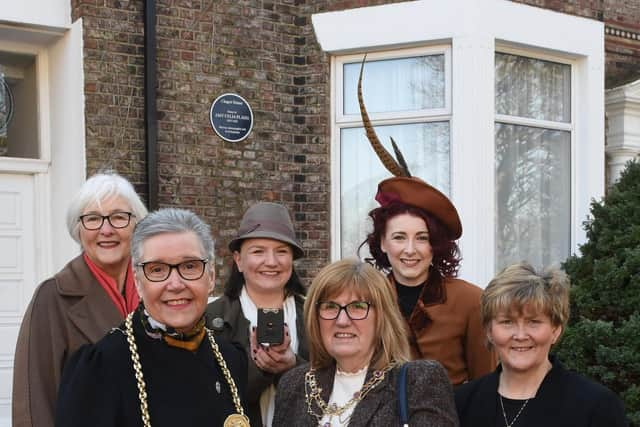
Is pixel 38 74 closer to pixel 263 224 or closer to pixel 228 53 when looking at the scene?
pixel 228 53

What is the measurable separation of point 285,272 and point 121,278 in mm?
673

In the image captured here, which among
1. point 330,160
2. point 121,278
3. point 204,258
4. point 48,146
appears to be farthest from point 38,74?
point 204,258

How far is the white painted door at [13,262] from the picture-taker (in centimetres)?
648

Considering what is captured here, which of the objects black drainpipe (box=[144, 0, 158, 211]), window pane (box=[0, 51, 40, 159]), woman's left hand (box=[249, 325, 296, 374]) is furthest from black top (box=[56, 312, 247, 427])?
window pane (box=[0, 51, 40, 159])

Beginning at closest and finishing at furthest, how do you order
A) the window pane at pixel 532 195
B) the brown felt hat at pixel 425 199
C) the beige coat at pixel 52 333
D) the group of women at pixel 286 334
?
1. the group of women at pixel 286 334
2. the beige coat at pixel 52 333
3. the brown felt hat at pixel 425 199
4. the window pane at pixel 532 195

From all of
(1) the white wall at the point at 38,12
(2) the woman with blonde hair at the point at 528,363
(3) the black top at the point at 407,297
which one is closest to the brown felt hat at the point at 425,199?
(3) the black top at the point at 407,297

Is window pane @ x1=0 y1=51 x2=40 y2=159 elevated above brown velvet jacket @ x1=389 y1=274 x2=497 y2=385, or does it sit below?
above

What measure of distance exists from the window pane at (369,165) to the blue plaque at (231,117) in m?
0.88

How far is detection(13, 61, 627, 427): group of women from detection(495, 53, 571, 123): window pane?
3.92 m

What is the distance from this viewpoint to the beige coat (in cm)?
300

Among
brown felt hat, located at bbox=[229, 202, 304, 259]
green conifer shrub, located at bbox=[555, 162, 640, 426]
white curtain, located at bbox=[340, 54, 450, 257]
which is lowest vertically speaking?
green conifer shrub, located at bbox=[555, 162, 640, 426]

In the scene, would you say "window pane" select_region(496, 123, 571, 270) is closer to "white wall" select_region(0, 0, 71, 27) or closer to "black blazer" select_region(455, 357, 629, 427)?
"white wall" select_region(0, 0, 71, 27)

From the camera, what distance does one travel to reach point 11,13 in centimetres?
620

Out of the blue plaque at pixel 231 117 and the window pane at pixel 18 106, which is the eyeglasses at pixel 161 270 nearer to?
the blue plaque at pixel 231 117
